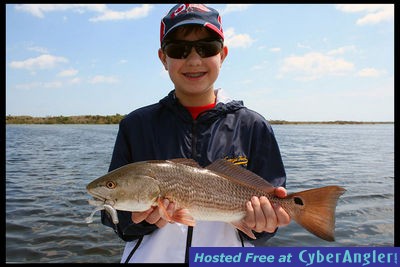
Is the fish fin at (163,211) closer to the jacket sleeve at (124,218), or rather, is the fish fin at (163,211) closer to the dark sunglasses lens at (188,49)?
the jacket sleeve at (124,218)

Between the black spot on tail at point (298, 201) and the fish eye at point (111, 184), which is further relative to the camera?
the black spot on tail at point (298, 201)

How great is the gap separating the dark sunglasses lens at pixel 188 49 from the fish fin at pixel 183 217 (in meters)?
1.41

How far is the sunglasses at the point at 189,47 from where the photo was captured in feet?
10.9

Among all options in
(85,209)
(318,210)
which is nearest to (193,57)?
(318,210)

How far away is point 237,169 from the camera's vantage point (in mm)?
3000

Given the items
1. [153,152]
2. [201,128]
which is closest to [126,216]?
[153,152]

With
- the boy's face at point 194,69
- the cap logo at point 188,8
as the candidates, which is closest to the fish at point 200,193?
the boy's face at point 194,69

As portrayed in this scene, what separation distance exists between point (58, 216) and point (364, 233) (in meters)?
8.48

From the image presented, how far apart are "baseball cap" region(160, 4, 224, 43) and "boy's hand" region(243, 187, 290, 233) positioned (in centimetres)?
156

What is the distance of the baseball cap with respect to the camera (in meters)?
3.27

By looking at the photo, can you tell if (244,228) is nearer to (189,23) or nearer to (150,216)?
(150,216)

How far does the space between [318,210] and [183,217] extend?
109 cm

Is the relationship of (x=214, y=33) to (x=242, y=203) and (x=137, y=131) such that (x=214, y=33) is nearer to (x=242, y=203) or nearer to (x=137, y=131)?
(x=137, y=131)

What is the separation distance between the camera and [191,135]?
11.0 feet
